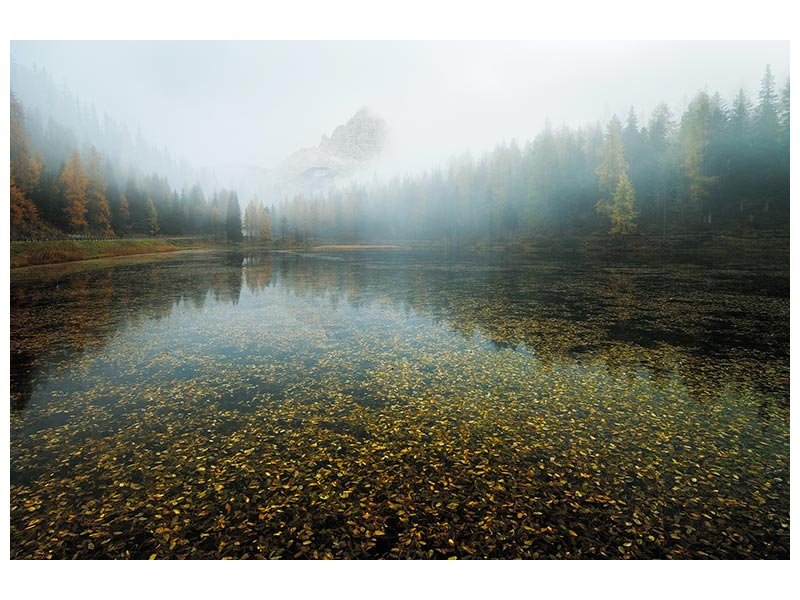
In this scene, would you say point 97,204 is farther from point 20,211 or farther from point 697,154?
point 697,154

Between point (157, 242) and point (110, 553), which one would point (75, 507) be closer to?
point (110, 553)

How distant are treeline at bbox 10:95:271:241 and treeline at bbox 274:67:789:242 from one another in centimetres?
4963

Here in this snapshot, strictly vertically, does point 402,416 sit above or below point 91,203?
below

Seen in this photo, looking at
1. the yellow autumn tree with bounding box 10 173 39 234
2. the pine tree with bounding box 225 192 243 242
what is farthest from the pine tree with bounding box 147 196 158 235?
the yellow autumn tree with bounding box 10 173 39 234

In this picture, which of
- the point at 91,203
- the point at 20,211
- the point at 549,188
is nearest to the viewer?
the point at 20,211

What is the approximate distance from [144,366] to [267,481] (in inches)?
325

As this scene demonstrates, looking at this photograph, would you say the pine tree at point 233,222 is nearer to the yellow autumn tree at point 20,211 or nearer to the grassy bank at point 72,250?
the grassy bank at point 72,250

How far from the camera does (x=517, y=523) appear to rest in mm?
5664

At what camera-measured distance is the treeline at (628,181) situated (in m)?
44.2

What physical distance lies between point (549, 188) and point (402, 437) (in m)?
64.4

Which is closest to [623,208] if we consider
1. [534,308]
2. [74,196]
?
[534,308]

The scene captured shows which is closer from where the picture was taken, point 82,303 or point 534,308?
point 534,308

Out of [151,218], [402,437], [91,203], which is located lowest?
[402,437]

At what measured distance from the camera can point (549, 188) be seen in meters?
63.7
